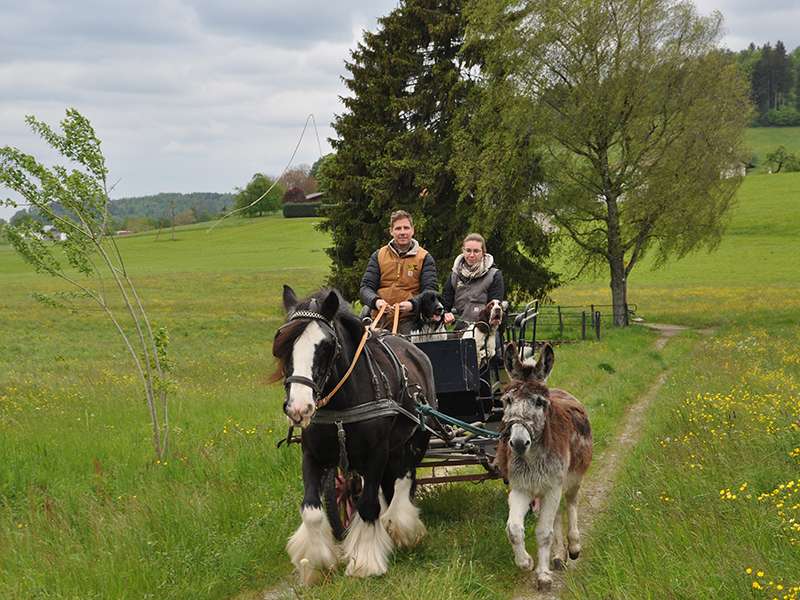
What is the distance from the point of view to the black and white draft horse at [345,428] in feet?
17.7

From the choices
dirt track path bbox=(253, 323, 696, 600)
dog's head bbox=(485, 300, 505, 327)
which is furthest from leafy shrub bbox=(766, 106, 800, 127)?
dog's head bbox=(485, 300, 505, 327)

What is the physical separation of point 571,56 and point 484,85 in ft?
11.6

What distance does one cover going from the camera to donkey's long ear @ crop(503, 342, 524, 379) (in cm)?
617

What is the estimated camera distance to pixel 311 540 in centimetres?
594

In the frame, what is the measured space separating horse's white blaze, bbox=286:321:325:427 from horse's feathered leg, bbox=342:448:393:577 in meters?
1.22

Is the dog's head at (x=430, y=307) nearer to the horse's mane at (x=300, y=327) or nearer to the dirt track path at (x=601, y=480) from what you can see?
the horse's mane at (x=300, y=327)

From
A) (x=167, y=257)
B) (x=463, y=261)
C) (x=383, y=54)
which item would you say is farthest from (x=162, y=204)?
(x=463, y=261)

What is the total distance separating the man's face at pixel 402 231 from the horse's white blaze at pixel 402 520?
96.8 inches

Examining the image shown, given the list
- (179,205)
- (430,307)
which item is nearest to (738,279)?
(430,307)

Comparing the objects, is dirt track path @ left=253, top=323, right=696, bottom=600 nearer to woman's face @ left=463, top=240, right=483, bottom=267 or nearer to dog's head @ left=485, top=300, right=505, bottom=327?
dog's head @ left=485, top=300, right=505, bottom=327

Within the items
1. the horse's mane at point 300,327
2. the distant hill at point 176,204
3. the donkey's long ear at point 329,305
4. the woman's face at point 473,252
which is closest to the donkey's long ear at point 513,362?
the horse's mane at point 300,327

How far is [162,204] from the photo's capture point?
470 ft

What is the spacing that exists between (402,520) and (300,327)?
216cm

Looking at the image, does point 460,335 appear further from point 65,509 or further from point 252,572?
point 65,509
